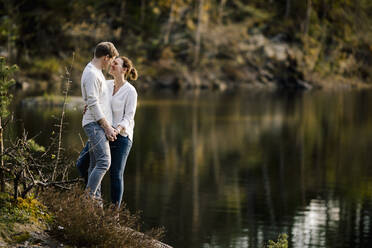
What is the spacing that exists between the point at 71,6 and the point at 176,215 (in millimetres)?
56828

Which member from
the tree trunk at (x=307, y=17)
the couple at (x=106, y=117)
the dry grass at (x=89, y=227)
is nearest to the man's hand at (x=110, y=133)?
the couple at (x=106, y=117)

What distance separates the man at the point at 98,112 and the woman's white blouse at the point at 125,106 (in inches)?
6.7

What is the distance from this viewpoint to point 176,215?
41.1 feet

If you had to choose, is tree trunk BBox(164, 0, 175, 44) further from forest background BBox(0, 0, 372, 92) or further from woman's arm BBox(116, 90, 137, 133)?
woman's arm BBox(116, 90, 137, 133)

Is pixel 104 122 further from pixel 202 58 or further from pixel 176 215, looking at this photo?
pixel 202 58

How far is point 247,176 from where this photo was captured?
57.3 ft

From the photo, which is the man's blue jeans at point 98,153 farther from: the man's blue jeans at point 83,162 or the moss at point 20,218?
the moss at point 20,218

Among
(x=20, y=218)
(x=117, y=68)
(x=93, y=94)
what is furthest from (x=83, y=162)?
(x=20, y=218)

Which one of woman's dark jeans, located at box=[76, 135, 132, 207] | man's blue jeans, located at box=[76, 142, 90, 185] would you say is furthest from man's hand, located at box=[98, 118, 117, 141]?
man's blue jeans, located at box=[76, 142, 90, 185]

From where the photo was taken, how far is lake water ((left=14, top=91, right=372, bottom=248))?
1169cm

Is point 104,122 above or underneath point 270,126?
above

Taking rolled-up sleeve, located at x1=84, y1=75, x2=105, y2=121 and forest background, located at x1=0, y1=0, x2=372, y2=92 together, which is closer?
rolled-up sleeve, located at x1=84, y1=75, x2=105, y2=121

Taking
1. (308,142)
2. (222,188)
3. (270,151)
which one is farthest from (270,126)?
(222,188)

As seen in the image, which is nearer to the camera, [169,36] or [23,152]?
[23,152]
